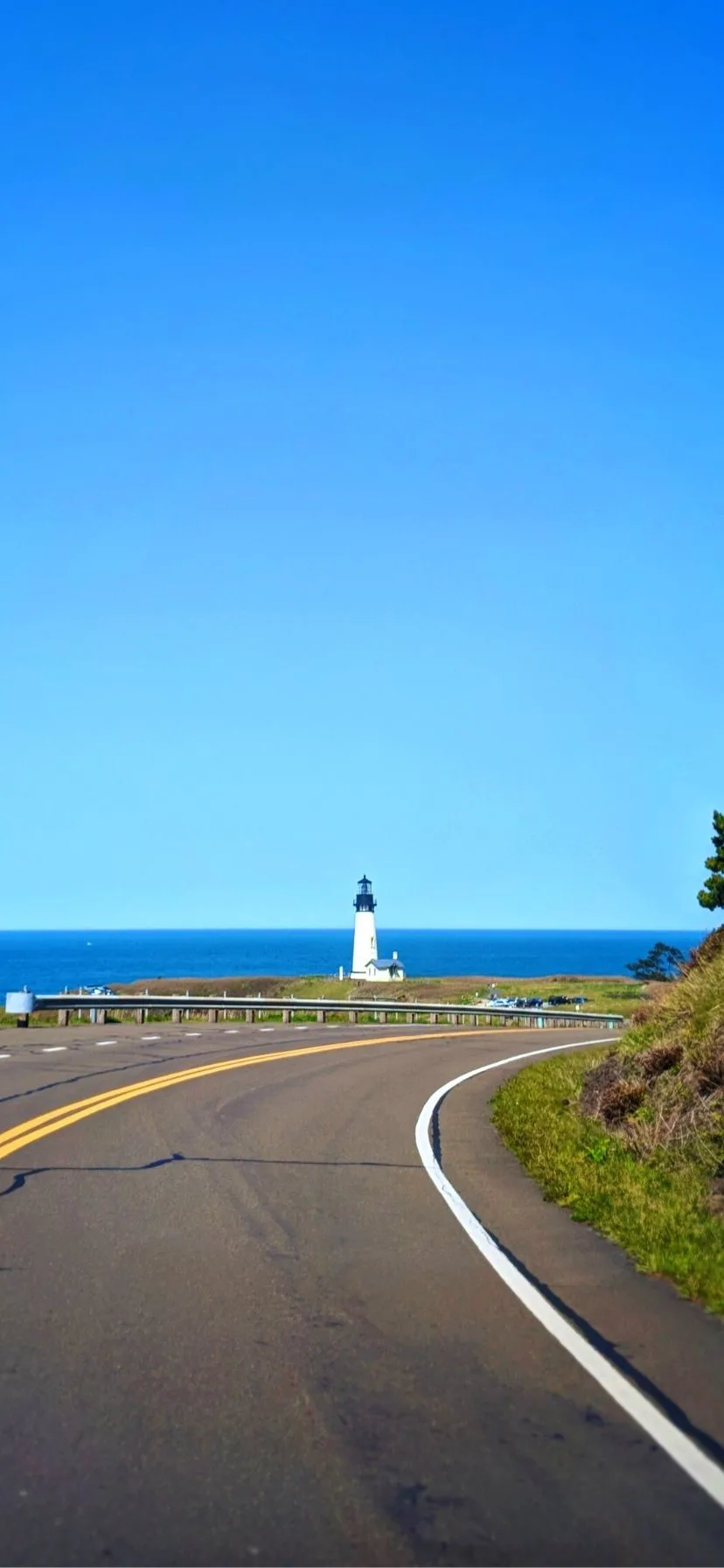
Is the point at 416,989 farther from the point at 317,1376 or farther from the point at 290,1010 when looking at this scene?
the point at 317,1376

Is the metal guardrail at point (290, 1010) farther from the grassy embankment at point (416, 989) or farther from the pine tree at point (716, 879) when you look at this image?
the grassy embankment at point (416, 989)

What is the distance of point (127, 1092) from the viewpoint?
750 inches

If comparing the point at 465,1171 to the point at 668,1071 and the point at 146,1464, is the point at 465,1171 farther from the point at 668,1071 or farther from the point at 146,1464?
the point at 146,1464

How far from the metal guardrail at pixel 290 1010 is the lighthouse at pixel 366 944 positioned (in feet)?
159

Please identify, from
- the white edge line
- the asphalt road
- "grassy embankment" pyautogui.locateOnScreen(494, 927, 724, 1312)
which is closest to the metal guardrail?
"grassy embankment" pyautogui.locateOnScreen(494, 927, 724, 1312)

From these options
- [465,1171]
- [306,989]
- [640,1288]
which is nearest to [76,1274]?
[640,1288]

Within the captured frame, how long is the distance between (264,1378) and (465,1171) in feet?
22.8

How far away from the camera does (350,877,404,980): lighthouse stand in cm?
10519

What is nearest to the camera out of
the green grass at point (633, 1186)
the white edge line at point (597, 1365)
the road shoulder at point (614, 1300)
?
the white edge line at point (597, 1365)

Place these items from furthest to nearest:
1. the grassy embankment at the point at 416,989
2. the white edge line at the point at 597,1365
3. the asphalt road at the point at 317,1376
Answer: the grassy embankment at the point at 416,989 → the white edge line at the point at 597,1365 → the asphalt road at the point at 317,1376

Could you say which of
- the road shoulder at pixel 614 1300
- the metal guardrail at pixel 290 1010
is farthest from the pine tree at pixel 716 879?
the road shoulder at pixel 614 1300

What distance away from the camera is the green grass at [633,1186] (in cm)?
882

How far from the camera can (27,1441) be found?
220 inches

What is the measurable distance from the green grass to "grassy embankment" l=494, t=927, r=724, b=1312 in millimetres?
12
